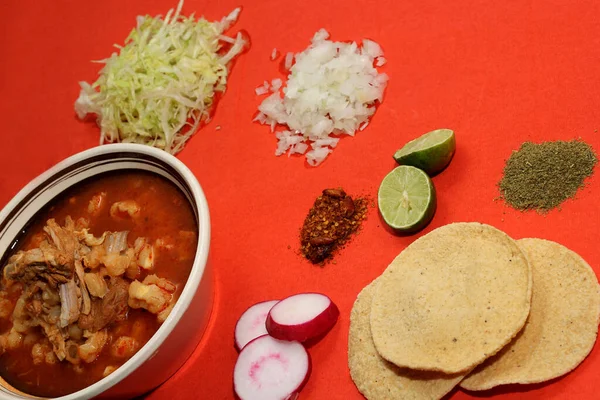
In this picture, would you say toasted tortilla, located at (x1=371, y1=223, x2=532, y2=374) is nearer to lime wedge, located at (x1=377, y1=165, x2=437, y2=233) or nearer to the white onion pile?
lime wedge, located at (x1=377, y1=165, x2=437, y2=233)

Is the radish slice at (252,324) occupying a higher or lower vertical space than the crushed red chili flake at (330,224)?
lower

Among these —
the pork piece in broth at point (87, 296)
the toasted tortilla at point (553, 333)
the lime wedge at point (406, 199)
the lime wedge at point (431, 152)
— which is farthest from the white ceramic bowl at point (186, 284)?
the toasted tortilla at point (553, 333)

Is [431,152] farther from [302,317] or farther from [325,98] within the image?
[302,317]

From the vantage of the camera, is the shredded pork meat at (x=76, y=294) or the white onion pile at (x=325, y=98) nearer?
the shredded pork meat at (x=76, y=294)

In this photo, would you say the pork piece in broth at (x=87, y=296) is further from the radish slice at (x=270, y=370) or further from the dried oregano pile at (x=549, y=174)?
the dried oregano pile at (x=549, y=174)

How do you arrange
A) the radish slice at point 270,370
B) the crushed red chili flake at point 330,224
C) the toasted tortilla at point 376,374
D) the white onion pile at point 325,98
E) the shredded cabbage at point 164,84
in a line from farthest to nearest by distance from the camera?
the shredded cabbage at point 164,84, the white onion pile at point 325,98, the crushed red chili flake at point 330,224, the radish slice at point 270,370, the toasted tortilla at point 376,374
